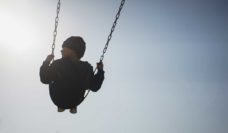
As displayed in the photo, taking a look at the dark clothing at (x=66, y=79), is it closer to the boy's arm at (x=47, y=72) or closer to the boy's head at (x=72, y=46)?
the boy's arm at (x=47, y=72)

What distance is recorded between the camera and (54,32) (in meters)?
8.95

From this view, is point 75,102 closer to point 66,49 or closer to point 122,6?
point 66,49

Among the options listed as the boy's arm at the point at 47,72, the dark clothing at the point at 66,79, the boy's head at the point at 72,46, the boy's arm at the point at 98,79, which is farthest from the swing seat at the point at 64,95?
the boy's head at the point at 72,46

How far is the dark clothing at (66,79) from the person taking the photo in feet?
28.2

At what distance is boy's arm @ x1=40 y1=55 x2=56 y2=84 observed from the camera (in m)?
8.58

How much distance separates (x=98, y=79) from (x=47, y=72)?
3.35 feet

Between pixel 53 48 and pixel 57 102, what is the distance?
3.10 ft

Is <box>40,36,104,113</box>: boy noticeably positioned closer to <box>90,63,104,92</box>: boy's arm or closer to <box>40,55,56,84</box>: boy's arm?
<box>40,55,56,84</box>: boy's arm

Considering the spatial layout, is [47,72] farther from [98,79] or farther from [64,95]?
[98,79]

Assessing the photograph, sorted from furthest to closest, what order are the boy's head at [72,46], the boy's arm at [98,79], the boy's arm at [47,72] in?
the boy's arm at [98,79], the boy's head at [72,46], the boy's arm at [47,72]

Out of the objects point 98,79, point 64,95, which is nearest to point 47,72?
point 64,95

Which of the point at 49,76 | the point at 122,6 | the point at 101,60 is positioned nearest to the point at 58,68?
the point at 49,76

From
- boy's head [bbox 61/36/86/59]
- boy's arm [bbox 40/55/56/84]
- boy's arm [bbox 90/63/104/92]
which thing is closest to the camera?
boy's arm [bbox 40/55/56/84]

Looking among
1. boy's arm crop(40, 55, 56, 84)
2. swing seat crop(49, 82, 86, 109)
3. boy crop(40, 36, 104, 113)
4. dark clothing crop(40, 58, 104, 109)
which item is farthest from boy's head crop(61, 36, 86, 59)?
swing seat crop(49, 82, 86, 109)
